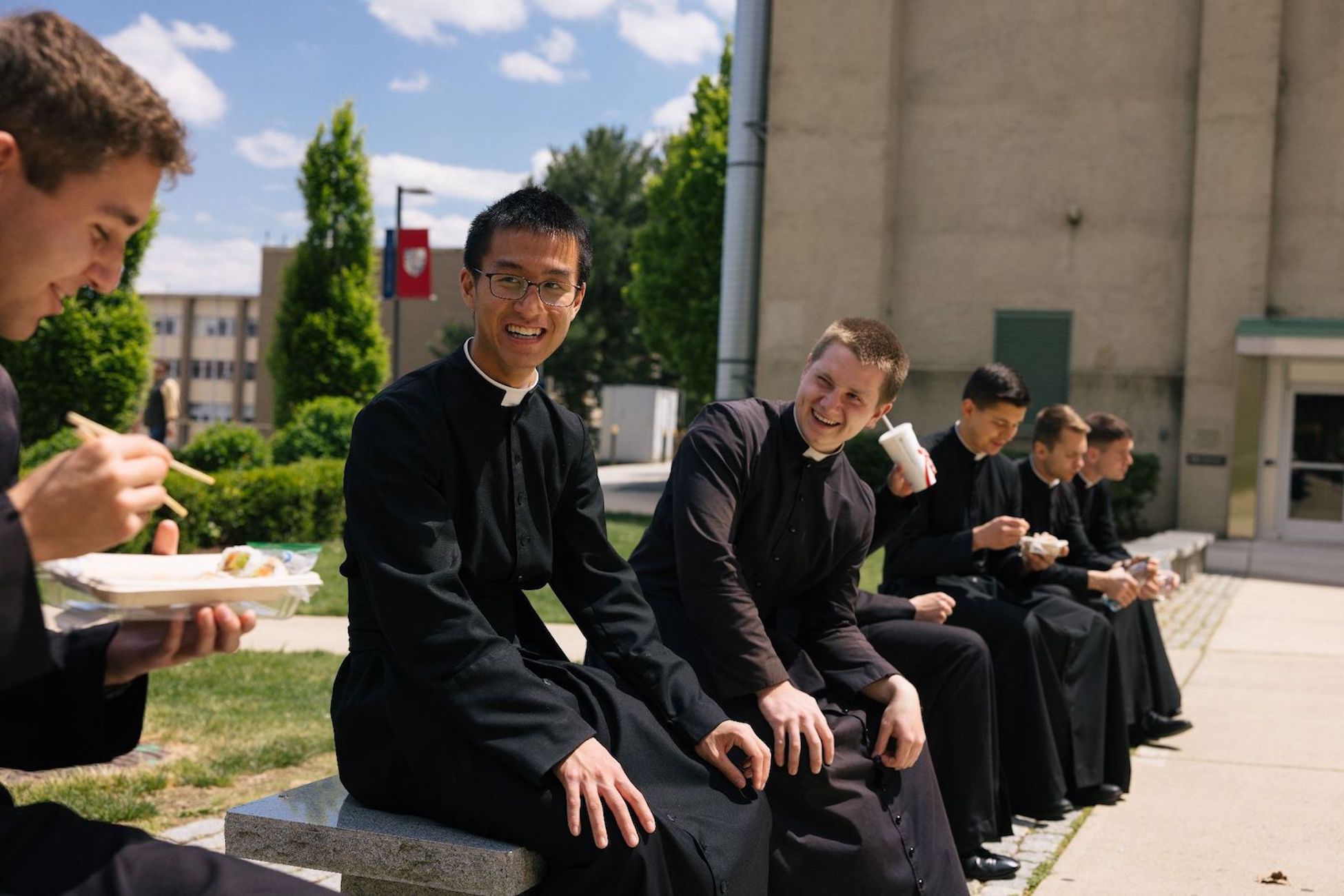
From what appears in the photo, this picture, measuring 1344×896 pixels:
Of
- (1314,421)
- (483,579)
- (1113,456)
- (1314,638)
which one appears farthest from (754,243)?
(483,579)

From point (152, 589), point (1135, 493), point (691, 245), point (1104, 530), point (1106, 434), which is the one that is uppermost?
point (691, 245)

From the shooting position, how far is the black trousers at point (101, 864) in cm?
189

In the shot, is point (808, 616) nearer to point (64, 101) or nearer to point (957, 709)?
point (957, 709)

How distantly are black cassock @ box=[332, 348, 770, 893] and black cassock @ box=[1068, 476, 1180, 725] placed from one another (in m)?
4.37

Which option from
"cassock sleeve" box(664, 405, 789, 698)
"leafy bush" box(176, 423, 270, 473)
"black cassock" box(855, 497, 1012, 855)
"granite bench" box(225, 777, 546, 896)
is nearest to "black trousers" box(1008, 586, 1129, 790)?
"black cassock" box(855, 497, 1012, 855)

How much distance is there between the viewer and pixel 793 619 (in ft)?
14.2

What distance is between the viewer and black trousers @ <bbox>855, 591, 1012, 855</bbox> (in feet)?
15.9

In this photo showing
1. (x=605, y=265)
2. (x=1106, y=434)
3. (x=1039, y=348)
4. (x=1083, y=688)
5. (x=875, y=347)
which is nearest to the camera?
(x=875, y=347)

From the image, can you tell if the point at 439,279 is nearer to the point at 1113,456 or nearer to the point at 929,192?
the point at 929,192

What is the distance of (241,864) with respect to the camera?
6.59 ft

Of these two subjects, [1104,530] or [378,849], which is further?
[1104,530]

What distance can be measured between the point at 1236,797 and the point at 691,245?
27650 millimetres

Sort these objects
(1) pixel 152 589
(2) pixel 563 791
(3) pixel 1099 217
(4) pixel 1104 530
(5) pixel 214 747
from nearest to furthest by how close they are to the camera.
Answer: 1. (1) pixel 152 589
2. (2) pixel 563 791
3. (5) pixel 214 747
4. (4) pixel 1104 530
5. (3) pixel 1099 217

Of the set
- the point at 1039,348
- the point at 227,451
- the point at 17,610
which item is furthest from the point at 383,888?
the point at 1039,348
